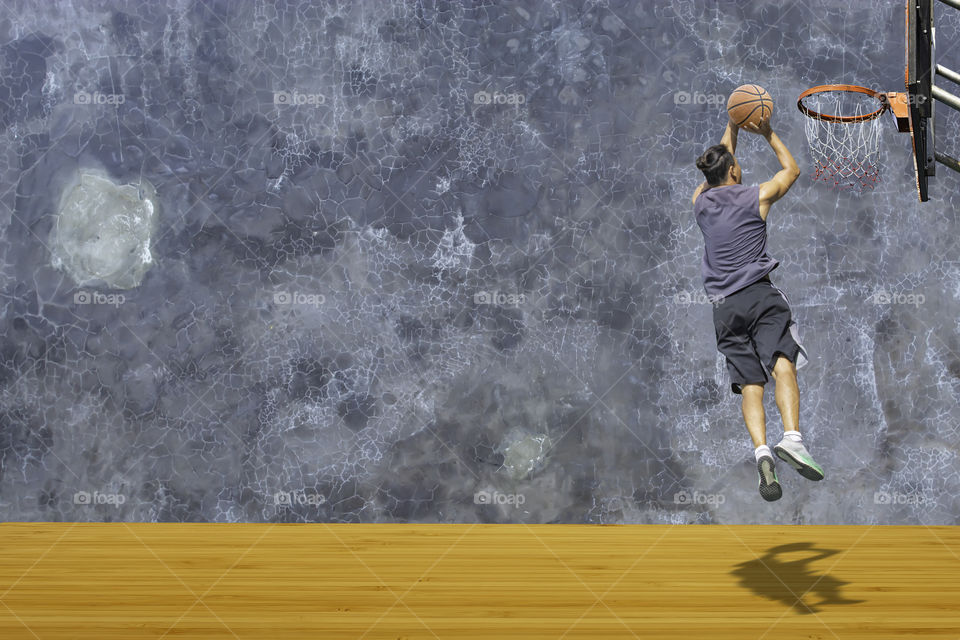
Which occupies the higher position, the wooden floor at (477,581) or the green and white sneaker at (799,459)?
the green and white sneaker at (799,459)

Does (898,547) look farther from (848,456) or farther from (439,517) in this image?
Result: (439,517)

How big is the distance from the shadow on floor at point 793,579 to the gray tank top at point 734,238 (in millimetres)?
1110

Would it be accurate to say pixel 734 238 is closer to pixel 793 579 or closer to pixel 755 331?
pixel 755 331

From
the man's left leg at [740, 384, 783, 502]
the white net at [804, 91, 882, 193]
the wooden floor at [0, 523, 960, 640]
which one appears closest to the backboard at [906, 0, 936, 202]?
the man's left leg at [740, 384, 783, 502]

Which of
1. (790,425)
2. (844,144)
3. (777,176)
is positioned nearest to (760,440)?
(790,425)

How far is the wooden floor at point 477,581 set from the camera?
2.75 metres

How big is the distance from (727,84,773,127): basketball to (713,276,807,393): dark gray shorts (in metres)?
Result: 0.64

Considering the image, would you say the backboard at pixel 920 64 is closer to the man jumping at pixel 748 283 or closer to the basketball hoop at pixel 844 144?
the man jumping at pixel 748 283

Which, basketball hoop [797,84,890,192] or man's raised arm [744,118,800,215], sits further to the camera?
basketball hoop [797,84,890,192]

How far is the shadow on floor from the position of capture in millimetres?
3053

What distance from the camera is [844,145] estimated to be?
4.80m

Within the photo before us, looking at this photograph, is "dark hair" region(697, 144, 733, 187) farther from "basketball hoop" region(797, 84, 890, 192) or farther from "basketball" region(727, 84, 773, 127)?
"basketball hoop" region(797, 84, 890, 192)

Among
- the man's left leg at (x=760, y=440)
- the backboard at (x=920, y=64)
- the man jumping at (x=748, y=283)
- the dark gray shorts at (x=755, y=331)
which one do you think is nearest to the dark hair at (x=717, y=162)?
the man jumping at (x=748, y=283)

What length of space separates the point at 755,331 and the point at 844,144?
1.97m
